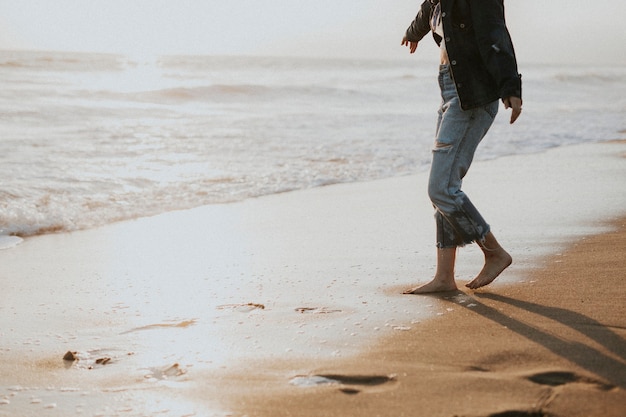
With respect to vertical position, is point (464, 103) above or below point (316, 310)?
above

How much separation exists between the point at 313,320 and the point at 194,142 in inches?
323

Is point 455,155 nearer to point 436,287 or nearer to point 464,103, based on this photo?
point 464,103

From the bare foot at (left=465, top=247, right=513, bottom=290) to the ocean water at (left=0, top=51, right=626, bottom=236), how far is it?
3702 millimetres

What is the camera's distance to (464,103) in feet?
11.4

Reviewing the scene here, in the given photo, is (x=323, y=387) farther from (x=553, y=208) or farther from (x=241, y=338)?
(x=553, y=208)

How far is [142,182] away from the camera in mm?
7895

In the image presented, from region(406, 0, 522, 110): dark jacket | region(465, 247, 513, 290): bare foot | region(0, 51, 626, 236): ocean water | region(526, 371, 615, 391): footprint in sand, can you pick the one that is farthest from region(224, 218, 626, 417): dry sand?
region(0, 51, 626, 236): ocean water

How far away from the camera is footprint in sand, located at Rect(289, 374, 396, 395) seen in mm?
2599

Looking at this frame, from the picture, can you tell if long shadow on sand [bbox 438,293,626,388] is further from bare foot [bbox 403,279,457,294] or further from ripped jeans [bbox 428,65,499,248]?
ripped jeans [bbox 428,65,499,248]

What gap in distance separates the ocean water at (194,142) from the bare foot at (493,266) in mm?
3702

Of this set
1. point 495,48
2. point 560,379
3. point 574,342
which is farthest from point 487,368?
point 495,48

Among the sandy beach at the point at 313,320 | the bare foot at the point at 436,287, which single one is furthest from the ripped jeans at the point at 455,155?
the sandy beach at the point at 313,320

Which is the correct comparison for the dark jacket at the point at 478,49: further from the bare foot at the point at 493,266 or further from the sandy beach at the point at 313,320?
the sandy beach at the point at 313,320

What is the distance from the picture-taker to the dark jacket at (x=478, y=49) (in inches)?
133
